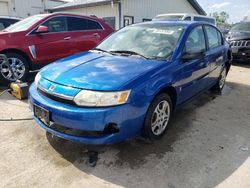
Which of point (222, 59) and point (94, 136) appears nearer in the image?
point (94, 136)

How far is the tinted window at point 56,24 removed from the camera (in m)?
5.96

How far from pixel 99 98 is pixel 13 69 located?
365 cm

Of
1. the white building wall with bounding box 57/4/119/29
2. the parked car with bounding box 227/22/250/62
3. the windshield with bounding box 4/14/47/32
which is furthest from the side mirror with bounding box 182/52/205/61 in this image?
the white building wall with bounding box 57/4/119/29

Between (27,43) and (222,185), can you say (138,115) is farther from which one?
(27,43)

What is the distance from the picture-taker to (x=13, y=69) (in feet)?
17.7

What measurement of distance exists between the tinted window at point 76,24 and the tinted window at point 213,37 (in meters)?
3.36

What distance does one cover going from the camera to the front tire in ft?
9.60

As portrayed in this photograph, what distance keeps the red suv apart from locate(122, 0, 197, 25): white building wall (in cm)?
830

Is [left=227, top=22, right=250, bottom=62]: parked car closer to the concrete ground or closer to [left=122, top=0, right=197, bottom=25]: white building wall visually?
the concrete ground

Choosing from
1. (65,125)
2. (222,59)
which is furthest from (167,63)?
(222,59)

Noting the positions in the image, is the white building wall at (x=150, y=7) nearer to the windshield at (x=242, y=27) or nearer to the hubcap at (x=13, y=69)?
the windshield at (x=242, y=27)

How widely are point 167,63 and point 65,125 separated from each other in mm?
1516

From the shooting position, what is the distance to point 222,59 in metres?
5.14

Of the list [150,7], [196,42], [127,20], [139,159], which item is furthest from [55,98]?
[150,7]
